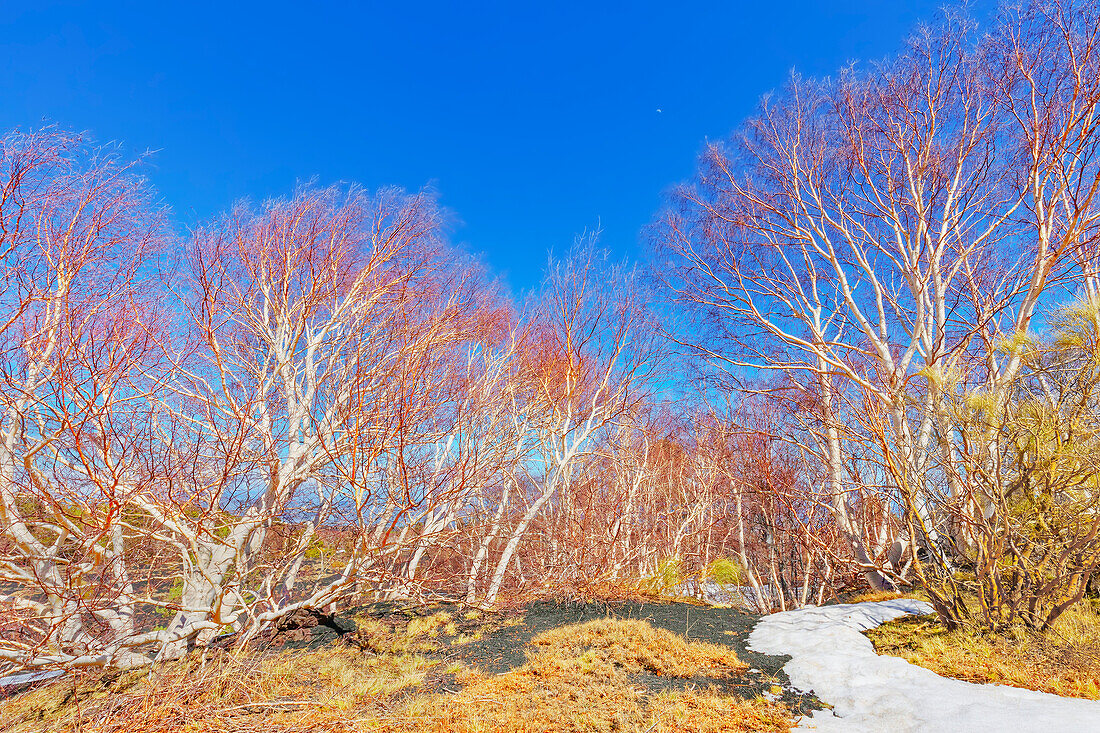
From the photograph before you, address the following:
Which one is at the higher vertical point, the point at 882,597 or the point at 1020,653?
the point at 882,597

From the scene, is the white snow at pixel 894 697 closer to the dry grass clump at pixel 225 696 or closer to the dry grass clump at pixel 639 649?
the dry grass clump at pixel 639 649

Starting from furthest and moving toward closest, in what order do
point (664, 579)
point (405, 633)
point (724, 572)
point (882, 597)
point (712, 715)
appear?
point (724, 572), point (664, 579), point (882, 597), point (405, 633), point (712, 715)

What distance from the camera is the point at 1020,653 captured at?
3.71 metres

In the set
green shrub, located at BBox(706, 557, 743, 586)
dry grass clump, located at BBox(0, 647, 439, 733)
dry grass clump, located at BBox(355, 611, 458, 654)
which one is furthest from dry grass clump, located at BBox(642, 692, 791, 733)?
green shrub, located at BBox(706, 557, 743, 586)

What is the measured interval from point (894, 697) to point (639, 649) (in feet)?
6.84

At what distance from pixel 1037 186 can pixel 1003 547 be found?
177 inches

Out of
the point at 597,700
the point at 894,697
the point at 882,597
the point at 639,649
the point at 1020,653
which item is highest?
the point at 882,597

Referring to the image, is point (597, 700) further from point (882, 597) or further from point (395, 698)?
point (882, 597)

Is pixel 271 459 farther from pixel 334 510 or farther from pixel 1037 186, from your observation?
pixel 1037 186

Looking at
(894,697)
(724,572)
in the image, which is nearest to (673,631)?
(894,697)

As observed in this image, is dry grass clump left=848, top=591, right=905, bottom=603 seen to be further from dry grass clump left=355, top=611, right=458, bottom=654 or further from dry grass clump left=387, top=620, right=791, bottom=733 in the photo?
dry grass clump left=355, top=611, right=458, bottom=654

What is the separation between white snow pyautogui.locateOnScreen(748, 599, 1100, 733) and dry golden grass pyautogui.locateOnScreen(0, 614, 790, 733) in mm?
469

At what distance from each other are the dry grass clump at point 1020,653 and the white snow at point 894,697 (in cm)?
17

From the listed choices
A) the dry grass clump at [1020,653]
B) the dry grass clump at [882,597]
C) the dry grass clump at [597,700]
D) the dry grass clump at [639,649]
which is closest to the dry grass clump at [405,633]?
the dry grass clump at [639,649]
